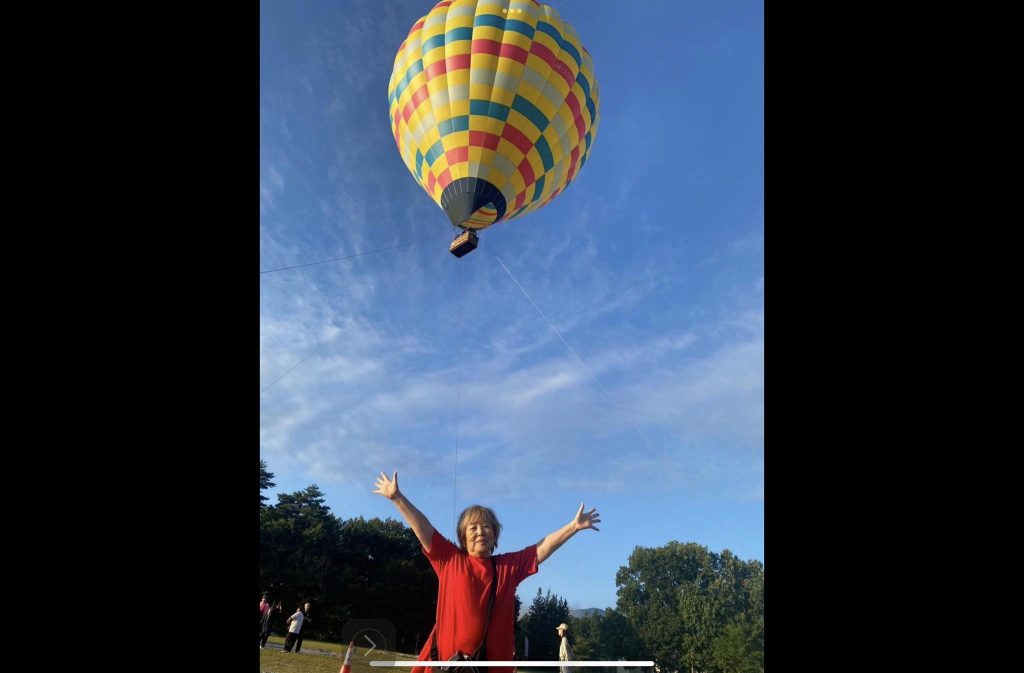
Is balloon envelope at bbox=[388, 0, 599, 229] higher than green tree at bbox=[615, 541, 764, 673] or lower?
higher

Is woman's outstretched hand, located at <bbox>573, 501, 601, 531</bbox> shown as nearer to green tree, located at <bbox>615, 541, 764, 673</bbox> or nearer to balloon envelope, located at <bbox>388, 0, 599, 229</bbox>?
balloon envelope, located at <bbox>388, 0, 599, 229</bbox>

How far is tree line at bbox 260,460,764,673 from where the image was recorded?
128 ft

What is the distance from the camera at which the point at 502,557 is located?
478 centimetres

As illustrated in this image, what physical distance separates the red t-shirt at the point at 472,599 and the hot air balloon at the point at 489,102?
432 inches

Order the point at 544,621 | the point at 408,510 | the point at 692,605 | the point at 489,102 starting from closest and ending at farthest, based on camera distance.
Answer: the point at 408,510 < the point at 489,102 < the point at 544,621 < the point at 692,605

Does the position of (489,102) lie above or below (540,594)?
above

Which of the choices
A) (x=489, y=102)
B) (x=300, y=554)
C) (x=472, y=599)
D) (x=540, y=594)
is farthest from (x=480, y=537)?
(x=540, y=594)

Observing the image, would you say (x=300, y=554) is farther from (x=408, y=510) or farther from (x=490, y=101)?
(x=408, y=510)

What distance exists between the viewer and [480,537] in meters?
4.94

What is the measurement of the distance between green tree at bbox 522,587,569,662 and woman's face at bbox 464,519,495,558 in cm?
4748

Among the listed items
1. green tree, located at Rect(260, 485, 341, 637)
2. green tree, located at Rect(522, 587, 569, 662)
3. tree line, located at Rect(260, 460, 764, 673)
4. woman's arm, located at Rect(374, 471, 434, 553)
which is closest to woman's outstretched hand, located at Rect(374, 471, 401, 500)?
woman's arm, located at Rect(374, 471, 434, 553)

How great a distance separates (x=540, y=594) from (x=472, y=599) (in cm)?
5193
